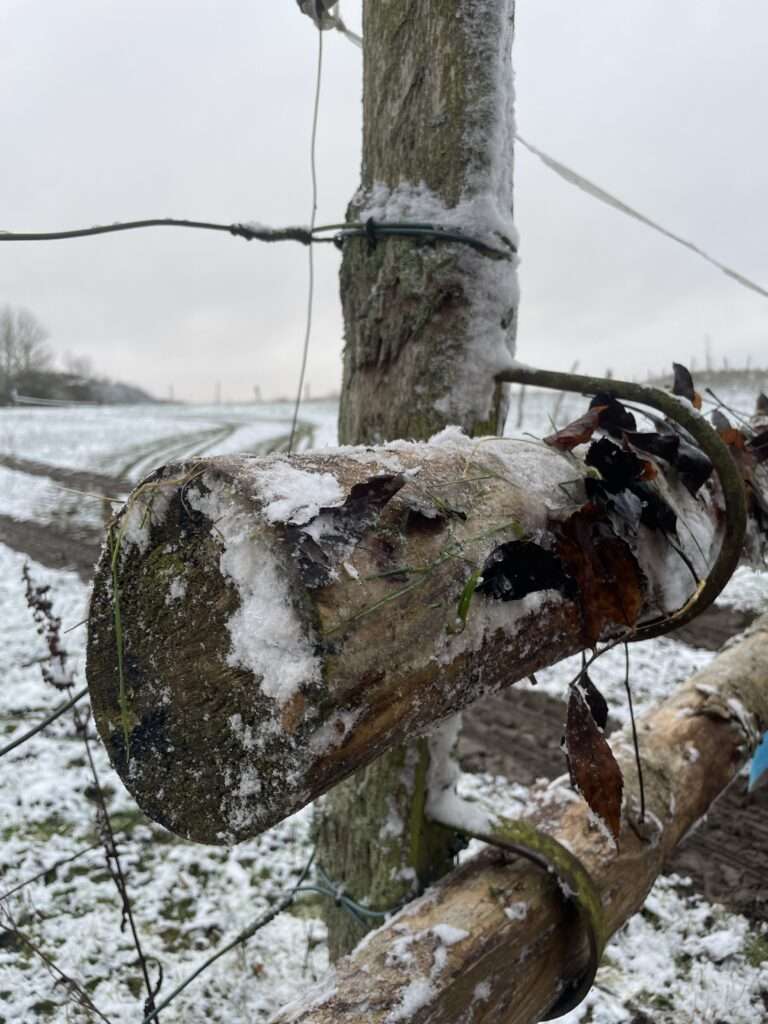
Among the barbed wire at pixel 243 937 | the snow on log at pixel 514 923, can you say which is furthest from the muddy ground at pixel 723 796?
the barbed wire at pixel 243 937

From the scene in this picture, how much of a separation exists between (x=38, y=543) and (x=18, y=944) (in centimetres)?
682

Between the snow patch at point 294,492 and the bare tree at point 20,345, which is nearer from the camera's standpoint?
the snow patch at point 294,492

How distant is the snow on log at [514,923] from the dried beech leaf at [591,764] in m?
0.51

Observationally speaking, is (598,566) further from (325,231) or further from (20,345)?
(20,345)

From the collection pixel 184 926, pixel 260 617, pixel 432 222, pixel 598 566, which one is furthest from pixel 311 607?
pixel 184 926

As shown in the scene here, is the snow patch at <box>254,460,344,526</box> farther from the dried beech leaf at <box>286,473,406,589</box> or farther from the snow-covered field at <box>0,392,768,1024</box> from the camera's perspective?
the snow-covered field at <box>0,392,768,1024</box>

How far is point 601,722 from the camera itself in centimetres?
104

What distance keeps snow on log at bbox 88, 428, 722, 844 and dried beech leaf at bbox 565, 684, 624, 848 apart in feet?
0.39

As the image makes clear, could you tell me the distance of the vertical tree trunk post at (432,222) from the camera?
140cm

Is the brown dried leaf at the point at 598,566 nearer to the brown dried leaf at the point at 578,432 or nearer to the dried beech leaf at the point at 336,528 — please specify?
the brown dried leaf at the point at 578,432

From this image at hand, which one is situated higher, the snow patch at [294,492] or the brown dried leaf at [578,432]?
the brown dried leaf at [578,432]

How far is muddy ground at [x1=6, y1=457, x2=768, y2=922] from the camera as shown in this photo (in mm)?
3230

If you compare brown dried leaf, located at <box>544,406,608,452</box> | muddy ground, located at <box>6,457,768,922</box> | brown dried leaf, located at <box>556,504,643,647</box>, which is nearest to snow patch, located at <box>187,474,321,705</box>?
brown dried leaf, located at <box>556,504,643,647</box>

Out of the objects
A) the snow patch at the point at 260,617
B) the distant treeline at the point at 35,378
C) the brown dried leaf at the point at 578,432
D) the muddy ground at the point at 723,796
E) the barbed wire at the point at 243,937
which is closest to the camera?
the snow patch at the point at 260,617
